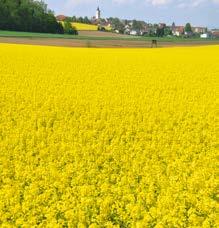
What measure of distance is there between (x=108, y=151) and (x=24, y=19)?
84.6 meters

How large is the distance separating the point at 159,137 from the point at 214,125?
172 cm

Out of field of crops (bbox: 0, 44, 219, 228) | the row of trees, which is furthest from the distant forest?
field of crops (bbox: 0, 44, 219, 228)

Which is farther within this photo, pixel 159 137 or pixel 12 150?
pixel 159 137

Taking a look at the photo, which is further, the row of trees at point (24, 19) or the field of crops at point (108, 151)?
the row of trees at point (24, 19)

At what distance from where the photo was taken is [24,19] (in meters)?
91.4

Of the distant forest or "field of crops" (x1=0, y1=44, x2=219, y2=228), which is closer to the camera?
"field of crops" (x1=0, y1=44, x2=219, y2=228)

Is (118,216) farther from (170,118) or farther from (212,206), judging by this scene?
(170,118)

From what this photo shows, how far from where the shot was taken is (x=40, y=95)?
1584cm

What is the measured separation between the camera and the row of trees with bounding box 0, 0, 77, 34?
89.8 meters

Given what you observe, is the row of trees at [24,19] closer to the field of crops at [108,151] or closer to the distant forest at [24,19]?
the distant forest at [24,19]

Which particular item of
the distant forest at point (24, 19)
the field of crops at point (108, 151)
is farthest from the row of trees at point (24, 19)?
the field of crops at point (108, 151)

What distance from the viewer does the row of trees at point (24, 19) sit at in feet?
294

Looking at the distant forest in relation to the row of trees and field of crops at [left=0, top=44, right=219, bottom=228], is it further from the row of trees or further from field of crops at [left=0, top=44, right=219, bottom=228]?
field of crops at [left=0, top=44, right=219, bottom=228]

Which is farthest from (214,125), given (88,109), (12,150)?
(12,150)
